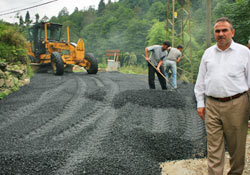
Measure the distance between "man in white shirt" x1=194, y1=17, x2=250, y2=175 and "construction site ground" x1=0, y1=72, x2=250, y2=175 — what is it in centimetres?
87

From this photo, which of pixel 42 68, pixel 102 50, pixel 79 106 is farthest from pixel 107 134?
pixel 102 50

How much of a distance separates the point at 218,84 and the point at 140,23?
46.0m

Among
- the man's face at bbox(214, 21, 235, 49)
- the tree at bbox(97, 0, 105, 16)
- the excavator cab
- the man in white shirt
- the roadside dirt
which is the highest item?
the tree at bbox(97, 0, 105, 16)

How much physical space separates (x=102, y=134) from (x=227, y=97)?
269 cm

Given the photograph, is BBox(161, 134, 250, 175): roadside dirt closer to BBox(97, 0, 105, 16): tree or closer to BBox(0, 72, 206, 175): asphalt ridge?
BBox(0, 72, 206, 175): asphalt ridge

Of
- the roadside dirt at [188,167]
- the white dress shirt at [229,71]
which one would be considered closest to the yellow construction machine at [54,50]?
the roadside dirt at [188,167]

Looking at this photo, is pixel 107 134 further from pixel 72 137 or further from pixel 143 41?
pixel 143 41

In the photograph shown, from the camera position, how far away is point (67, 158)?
12.6 feet

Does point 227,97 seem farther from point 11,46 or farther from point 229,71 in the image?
point 11,46

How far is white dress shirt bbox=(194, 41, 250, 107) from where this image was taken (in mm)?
2562

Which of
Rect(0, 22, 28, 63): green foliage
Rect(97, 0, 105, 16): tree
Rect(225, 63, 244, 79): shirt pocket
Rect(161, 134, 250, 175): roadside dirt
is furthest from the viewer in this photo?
Rect(97, 0, 105, 16): tree

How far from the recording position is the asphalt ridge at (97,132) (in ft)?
11.9

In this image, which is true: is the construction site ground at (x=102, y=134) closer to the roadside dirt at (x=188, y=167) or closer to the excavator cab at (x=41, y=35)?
the roadside dirt at (x=188, y=167)

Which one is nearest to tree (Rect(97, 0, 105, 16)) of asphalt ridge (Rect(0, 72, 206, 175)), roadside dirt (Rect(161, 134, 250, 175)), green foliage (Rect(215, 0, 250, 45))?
green foliage (Rect(215, 0, 250, 45))
